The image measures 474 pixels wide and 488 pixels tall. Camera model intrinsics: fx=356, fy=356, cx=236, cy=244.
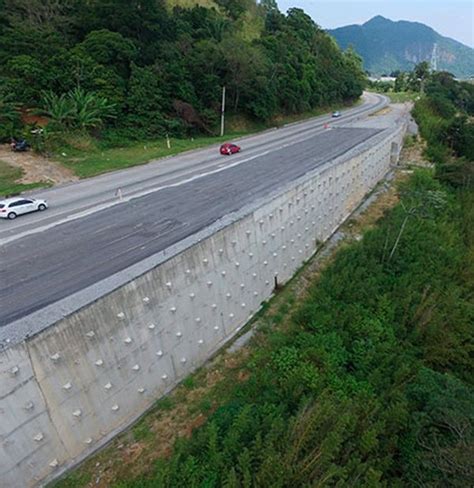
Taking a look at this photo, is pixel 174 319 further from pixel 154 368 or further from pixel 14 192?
pixel 14 192

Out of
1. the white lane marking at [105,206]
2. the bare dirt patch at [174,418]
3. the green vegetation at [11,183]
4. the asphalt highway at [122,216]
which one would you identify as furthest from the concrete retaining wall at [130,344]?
the green vegetation at [11,183]

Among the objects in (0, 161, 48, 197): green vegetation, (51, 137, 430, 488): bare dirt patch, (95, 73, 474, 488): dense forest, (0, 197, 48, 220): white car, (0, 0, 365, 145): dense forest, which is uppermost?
(0, 0, 365, 145): dense forest

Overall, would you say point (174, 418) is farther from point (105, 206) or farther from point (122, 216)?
point (105, 206)

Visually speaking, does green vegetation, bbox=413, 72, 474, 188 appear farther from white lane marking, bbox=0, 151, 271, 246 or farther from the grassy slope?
the grassy slope

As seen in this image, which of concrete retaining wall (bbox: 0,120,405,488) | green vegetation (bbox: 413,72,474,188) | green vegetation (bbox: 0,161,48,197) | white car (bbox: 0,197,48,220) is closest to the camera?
concrete retaining wall (bbox: 0,120,405,488)

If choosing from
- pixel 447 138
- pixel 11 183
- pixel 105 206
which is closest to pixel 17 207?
pixel 105 206

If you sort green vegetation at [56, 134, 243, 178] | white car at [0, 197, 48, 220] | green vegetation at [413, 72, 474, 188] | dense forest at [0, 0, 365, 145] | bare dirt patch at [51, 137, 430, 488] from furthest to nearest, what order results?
green vegetation at [413, 72, 474, 188] → dense forest at [0, 0, 365, 145] → green vegetation at [56, 134, 243, 178] → white car at [0, 197, 48, 220] → bare dirt patch at [51, 137, 430, 488]

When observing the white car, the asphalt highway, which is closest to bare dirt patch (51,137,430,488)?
the asphalt highway

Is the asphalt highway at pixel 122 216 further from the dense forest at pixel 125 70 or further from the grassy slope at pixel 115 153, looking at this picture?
the dense forest at pixel 125 70

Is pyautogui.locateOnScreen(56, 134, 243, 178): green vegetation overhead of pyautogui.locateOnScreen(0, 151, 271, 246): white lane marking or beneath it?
beneath
